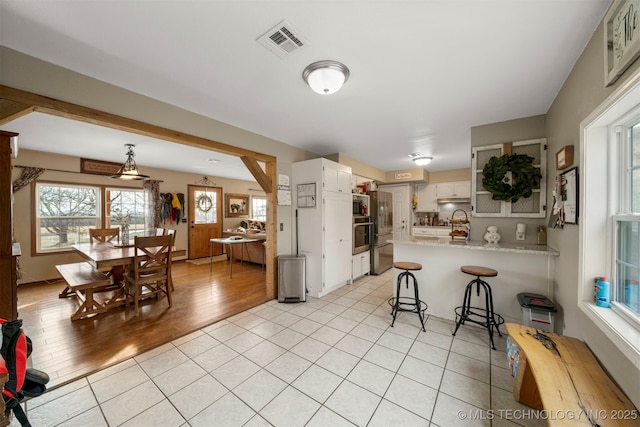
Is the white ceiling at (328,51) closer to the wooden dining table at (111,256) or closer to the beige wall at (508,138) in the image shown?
the beige wall at (508,138)

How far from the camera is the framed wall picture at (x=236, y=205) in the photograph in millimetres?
7582

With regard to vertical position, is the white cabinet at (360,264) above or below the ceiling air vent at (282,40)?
below

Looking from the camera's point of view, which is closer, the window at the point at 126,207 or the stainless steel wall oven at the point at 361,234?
the stainless steel wall oven at the point at 361,234

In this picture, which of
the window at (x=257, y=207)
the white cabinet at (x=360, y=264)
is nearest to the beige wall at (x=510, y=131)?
the white cabinet at (x=360, y=264)

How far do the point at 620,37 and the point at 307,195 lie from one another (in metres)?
3.28

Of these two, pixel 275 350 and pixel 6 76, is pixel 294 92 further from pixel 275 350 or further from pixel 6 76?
pixel 275 350

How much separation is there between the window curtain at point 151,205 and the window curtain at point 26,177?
1.76 m

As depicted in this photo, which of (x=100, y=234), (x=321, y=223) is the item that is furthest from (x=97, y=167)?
(x=321, y=223)

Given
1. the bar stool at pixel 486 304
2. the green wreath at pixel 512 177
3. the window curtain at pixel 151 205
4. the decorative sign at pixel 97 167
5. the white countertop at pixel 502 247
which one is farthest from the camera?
the window curtain at pixel 151 205

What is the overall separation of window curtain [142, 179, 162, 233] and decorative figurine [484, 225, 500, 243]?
6.98 metres

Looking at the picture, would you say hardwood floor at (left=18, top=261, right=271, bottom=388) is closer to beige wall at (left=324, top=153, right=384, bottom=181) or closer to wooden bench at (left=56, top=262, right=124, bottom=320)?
wooden bench at (left=56, top=262, right=124, bottom=320)

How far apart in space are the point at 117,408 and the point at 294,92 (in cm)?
290

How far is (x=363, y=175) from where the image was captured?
17.9ft

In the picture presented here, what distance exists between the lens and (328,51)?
171cm
